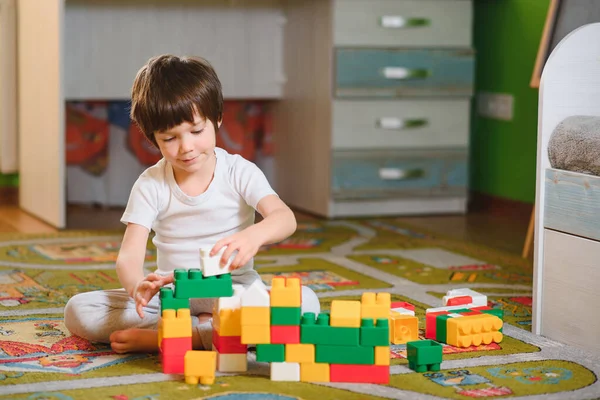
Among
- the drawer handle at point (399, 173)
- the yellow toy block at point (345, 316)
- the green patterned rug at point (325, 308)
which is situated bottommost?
the green patterned rug at point (325, 308)

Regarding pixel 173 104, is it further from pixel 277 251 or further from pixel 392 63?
pixel 392 63

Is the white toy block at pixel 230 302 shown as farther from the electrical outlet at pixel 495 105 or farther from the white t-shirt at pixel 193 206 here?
the electrical outlet at pixel 495 105

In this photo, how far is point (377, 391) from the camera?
119 centimetres

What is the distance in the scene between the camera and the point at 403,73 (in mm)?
2824

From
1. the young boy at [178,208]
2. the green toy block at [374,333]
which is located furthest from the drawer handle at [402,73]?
the green toy block at [374,333]

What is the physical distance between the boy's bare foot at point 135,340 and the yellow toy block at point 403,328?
0.37 meters

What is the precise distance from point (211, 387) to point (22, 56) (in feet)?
6.41

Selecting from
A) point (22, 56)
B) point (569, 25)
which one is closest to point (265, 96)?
point (22, 56)

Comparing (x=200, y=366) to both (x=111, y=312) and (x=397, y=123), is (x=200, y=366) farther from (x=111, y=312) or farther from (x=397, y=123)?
(x=397, y=123)

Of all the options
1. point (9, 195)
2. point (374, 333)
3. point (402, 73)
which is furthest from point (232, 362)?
point (9, 195)

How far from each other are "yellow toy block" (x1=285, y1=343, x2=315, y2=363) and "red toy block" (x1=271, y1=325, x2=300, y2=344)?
14mm

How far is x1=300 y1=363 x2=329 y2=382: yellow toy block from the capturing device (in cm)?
122

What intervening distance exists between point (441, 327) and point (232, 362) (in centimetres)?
37

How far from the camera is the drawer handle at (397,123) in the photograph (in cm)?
283
